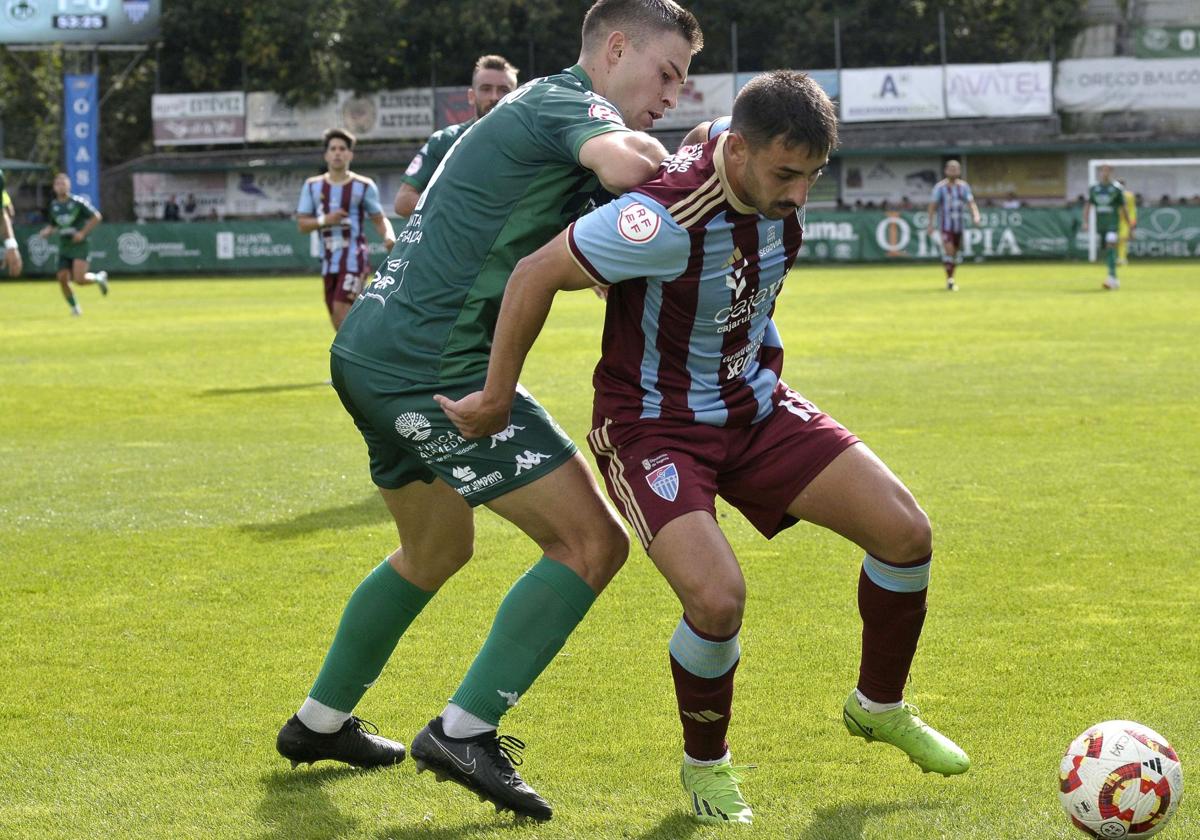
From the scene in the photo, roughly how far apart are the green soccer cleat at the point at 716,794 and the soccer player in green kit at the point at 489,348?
14.5 inches

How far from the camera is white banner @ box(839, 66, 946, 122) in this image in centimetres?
4738

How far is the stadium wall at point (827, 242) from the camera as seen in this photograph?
39031mm

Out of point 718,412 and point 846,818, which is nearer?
point 846,818

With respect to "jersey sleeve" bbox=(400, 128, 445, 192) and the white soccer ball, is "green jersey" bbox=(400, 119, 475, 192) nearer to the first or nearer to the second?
"jersey sleeve" bbox=(400, 128, 445, 192)

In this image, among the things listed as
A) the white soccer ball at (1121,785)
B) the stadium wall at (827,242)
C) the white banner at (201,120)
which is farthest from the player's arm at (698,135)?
the white banner at (201,120)

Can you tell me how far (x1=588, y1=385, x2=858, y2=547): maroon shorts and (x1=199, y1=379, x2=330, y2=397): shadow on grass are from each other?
34.0 feet

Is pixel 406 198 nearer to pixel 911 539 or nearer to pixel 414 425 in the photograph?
pixel 414 425

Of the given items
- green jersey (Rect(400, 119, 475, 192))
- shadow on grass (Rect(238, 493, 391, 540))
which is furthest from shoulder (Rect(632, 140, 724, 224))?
green jersey (Rect(400, 119, 475, 192))

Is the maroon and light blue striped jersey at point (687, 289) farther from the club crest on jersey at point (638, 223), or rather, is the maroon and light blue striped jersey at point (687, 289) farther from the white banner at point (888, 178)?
the white banner at point (888, 178)

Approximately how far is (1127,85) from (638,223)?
46.0m

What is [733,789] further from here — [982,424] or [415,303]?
[982,424]

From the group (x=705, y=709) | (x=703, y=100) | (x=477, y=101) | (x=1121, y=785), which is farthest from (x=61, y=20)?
(x=1121, y=785)

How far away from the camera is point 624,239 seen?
3799mm

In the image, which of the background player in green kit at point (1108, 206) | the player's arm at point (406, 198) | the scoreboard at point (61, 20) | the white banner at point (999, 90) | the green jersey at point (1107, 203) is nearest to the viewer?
the player's arm at point (406, 198)
